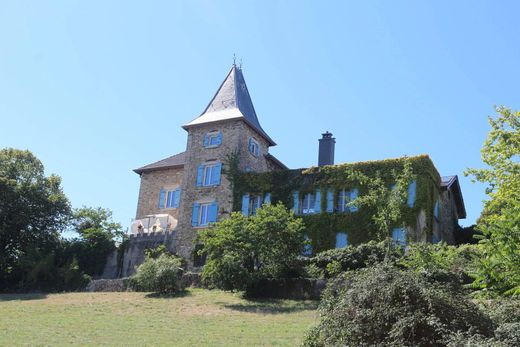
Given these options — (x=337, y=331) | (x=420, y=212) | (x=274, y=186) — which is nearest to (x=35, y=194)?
(x=274, y=186)

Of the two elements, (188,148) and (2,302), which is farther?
(188,148)

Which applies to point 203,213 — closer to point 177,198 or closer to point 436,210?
point 177,198

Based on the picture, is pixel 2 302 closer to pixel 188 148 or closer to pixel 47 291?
pixel 47 291

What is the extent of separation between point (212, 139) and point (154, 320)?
17621 mm

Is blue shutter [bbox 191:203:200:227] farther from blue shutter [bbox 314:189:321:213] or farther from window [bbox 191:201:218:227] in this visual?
blue shutter [bbox 314:189:321:213]

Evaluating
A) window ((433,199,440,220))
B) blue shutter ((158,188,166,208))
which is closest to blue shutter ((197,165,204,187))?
blue shutter ((158,188,166,208))

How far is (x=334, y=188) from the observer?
1262 inches

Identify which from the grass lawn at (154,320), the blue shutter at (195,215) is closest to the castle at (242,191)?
the blue shutter at (195,215)

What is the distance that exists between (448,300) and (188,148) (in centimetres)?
2710

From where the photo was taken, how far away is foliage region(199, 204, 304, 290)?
2512 cm

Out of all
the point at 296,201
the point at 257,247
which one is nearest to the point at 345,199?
→ the point at 296,201

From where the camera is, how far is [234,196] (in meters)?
34.5

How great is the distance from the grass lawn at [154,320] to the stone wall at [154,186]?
12.1m

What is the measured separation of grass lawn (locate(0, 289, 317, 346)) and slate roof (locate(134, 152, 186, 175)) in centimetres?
1313
